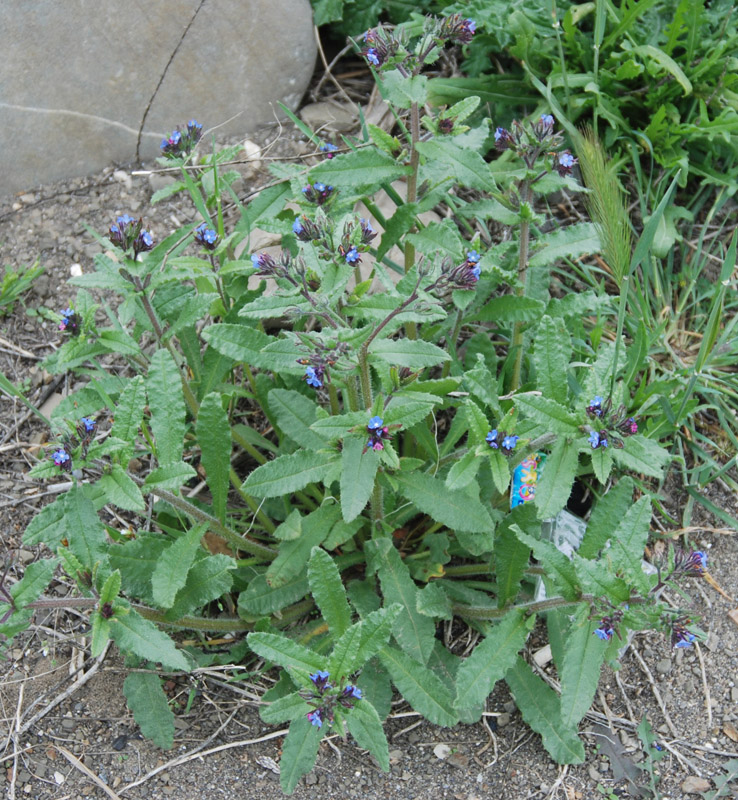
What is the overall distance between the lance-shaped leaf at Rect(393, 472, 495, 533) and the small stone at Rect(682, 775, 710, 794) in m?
1.07

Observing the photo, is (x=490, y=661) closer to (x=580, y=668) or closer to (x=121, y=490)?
(x=580, y=668)

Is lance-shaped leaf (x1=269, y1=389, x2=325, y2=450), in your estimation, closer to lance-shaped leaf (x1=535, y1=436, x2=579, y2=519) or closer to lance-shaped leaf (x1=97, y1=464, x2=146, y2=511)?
lance-shaped leaf (x1=97, y1=464, x2=146, y2=511)

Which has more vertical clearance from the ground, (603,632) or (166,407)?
(166,407)

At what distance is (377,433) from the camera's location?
2471mm

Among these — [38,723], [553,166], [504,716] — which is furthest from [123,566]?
[553,166]

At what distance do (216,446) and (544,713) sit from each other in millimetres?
1423

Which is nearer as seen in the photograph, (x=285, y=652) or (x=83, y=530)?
(x=285, y=652)

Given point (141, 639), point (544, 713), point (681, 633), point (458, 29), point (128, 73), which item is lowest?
A: point (544, 713)

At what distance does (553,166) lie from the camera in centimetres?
309

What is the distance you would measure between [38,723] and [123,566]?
644 millimetres

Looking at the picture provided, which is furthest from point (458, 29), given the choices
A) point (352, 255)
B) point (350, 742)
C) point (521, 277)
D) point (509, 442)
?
point (350, 742)

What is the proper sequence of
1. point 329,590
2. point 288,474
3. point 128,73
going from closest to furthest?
1. point 329,590
2. point 288,474
3. point 128,73

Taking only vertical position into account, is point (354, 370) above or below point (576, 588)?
above

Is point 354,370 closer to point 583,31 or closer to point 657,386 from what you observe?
point 657,386
